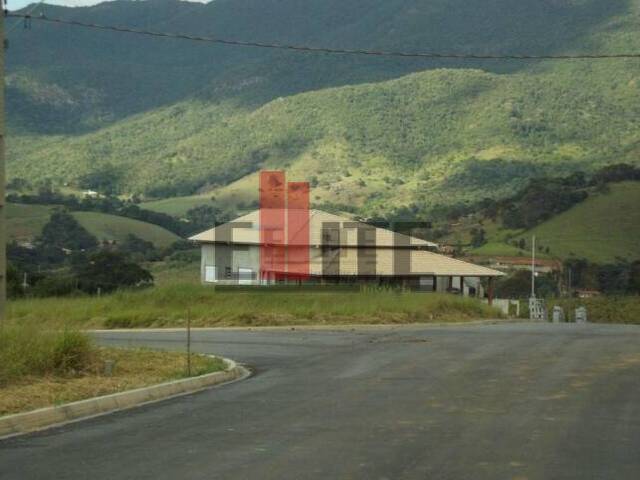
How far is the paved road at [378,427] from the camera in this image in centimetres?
973

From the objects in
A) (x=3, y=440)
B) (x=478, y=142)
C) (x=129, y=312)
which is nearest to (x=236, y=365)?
(x=3, y=440)

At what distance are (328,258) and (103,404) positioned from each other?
44.6 m

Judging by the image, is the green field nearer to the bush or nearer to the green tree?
the green tree

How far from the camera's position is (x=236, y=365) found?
1891cm

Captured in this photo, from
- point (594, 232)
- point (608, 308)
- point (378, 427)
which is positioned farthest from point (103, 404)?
point (594, 232)

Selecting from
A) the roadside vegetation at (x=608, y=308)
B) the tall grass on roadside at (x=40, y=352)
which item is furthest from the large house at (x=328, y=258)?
the tall grass on roadside at (x=40, y=352)

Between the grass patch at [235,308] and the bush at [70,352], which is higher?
the grass patch at [235,308]

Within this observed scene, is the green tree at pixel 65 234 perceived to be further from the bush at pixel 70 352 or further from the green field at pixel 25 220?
the bush at pixel 70 352

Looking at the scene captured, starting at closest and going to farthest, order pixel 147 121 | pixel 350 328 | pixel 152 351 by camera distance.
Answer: pixel 152 351 → pixel 350 328 → pixel 147 121

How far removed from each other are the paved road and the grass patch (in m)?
14.6

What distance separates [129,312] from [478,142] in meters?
113

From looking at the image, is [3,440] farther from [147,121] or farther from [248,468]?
[147,121]

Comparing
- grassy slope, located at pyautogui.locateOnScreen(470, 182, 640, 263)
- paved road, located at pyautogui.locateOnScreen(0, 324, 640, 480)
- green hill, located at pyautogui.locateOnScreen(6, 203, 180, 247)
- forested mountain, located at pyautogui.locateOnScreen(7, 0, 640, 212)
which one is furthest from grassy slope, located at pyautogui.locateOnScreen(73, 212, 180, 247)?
paved road, located at pyautogui.locateOnScreen(0, 324, 640, 480)

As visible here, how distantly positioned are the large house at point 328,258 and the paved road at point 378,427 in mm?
37455
